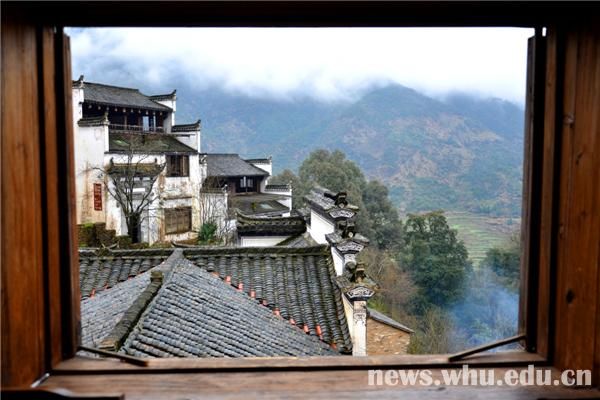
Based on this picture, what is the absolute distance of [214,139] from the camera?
24547mm

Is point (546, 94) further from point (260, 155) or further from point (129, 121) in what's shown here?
point (260, 155)

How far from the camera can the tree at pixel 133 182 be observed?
15250mm

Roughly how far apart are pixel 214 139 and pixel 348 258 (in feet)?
64.0

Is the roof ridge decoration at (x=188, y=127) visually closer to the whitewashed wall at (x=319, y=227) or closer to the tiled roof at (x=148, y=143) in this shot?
the tiled roof at (x=148, y=143)

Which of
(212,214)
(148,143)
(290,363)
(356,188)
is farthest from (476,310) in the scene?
(290,363)

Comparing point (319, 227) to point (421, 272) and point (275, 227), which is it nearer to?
point (275, 227)

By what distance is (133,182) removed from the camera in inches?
604

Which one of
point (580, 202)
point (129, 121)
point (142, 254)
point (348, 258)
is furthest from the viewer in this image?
point (129, 121)

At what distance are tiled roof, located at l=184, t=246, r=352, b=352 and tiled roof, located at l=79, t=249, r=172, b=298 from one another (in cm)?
52

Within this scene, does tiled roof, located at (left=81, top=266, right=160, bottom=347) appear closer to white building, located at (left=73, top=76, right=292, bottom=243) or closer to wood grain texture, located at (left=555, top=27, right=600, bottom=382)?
wood grain texture, located at (left=555, top=27, right=600, bottom=382)

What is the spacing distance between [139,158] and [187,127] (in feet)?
10.4

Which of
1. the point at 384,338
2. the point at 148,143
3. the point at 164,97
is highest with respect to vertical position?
the point at 164,97

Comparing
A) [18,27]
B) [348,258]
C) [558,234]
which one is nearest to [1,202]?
[18,27]

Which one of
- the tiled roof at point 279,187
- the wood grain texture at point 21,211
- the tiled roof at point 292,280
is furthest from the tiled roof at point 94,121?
the wood grain texture at point 21,211
